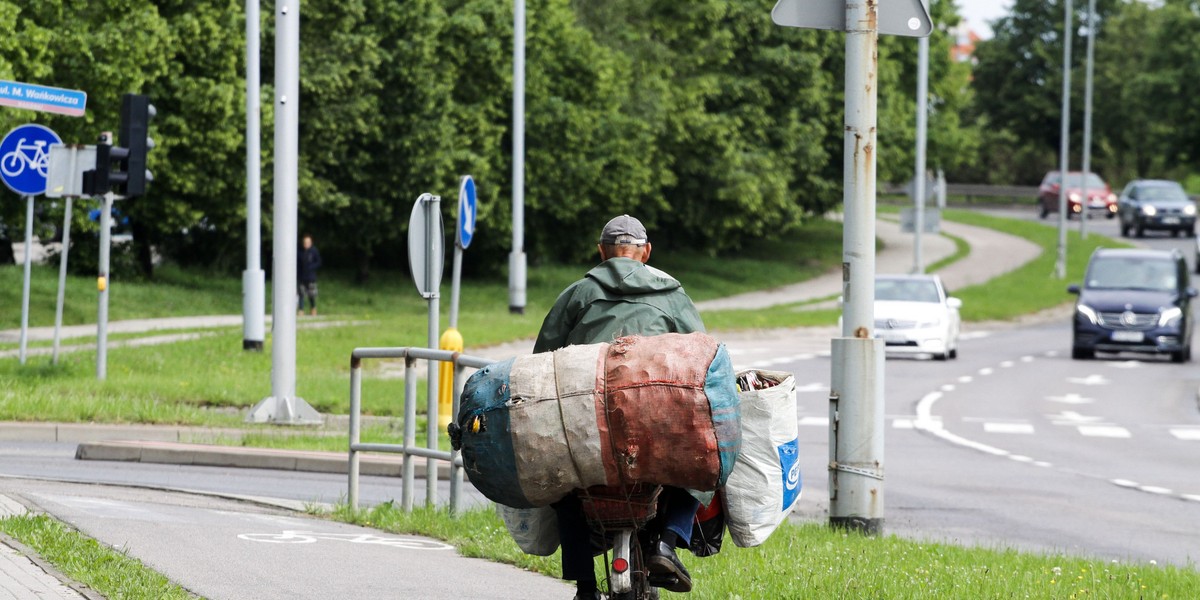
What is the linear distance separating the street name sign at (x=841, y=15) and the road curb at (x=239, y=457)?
582 centimetres

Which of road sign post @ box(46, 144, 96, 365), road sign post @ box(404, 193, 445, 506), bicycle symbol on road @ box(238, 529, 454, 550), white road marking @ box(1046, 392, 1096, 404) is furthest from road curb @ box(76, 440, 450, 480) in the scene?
white road marking @ box(1046, 392, 1096, 404)

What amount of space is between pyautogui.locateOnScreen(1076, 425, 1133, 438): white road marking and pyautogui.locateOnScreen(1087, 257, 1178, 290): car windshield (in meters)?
11.3

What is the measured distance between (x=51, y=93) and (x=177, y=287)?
2215 cm

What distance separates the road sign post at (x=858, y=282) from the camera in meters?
8.82

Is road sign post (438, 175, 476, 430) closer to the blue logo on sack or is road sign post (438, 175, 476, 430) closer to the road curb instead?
the road curb

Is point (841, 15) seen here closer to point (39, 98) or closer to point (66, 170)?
point (39, 98)

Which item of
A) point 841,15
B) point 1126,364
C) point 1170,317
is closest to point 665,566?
point 841,15

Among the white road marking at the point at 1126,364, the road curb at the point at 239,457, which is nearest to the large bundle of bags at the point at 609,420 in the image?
the road curb at the point at 239,457

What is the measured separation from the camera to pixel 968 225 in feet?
241

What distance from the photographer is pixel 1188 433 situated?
18.1 m

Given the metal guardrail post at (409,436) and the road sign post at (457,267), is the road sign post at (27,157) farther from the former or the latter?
the metal guardrail post at (409,436)

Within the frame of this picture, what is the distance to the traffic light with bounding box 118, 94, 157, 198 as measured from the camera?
59.9 ft

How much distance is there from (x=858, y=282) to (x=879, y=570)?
74.7 inches

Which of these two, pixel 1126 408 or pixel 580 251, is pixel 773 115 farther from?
pixel 1126 408
